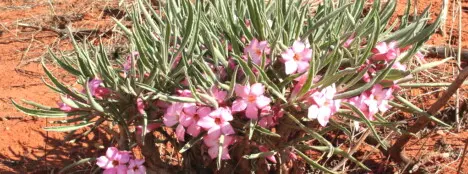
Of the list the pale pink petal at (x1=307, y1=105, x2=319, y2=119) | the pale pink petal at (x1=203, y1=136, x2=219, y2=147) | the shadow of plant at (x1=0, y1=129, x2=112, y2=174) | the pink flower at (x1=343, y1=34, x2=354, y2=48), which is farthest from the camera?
the shadow of plant at (x1=0, y1=129, x2=112, y2=174)

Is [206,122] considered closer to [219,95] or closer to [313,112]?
[219,95]

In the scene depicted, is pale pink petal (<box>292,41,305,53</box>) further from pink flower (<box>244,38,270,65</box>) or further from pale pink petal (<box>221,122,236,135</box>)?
pale pink petal (<box>221,122,236,135</box>)

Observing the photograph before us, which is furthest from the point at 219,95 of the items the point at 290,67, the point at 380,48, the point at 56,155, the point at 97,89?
the point at 56,155

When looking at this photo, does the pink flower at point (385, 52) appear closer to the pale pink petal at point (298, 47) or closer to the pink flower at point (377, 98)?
the pink flower at point (377, 98)

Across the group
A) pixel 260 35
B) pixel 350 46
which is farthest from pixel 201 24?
pixel 350 46

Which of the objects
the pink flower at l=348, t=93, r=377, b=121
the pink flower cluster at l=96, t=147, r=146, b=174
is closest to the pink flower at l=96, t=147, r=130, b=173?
the pink flower cluster at l=96, t=147, r=146, b=174
